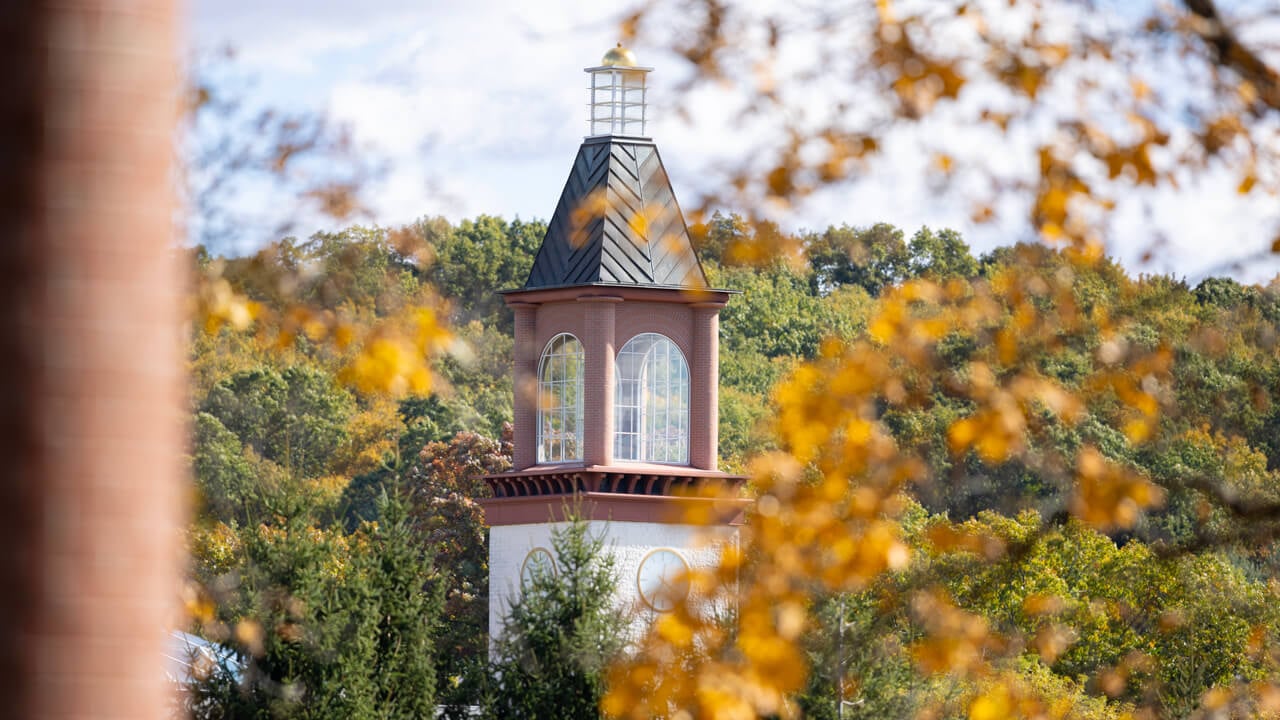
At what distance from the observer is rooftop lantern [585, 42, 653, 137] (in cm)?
2747

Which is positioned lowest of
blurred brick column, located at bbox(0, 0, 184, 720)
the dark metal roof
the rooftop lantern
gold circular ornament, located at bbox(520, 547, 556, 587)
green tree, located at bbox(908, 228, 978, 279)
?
blurred brick column, located at bbox(0, 0, 184, 720)

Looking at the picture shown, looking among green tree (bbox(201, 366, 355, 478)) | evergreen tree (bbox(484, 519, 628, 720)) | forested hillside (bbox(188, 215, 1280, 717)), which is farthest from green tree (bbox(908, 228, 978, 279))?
evergreen tree (bbox(484, 519, 628, 720))

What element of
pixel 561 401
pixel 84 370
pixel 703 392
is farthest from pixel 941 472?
pixel 561 401

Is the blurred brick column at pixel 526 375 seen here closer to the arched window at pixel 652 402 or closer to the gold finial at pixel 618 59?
the arched window at pixel 652 402

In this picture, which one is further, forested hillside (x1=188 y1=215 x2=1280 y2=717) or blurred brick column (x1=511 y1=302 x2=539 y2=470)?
blurred brick column (x1=511 y1=302 x2=539 y2=470)

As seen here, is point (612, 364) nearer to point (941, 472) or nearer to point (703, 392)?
point (703, 392)

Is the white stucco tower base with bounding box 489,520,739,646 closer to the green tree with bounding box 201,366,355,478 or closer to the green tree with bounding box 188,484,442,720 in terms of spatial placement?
the green tree with bounding box 188,484,442,720

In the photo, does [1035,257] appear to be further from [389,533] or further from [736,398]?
[736,398]

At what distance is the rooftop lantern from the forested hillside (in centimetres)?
357

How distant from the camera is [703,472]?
26.5 metres

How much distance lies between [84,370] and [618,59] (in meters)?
25.4

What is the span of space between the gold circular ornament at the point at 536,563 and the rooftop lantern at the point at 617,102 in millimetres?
6153

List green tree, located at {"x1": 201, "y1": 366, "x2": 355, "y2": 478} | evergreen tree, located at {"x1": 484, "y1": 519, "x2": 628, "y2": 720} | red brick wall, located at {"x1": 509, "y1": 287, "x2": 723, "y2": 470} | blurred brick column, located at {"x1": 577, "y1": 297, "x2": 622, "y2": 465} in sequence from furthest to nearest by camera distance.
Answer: green tree, located at {"x1": 201, "y1": 366, "x2": 355, "y2": 478} < red brick wall, located at {"x1": 509, "y1": 287, "x2": 723, "y2": 470} < blurred brick column, located at {"x1": 577, "y1": 297, "x2": 622, "y2": 465} < evergreen tree, located at {"x1": 484, "y1": 519, "x2": 628, "y2": 720}

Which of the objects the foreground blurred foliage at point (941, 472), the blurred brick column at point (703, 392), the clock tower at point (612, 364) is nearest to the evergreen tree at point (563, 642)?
the clock tower at point (612, 364)
